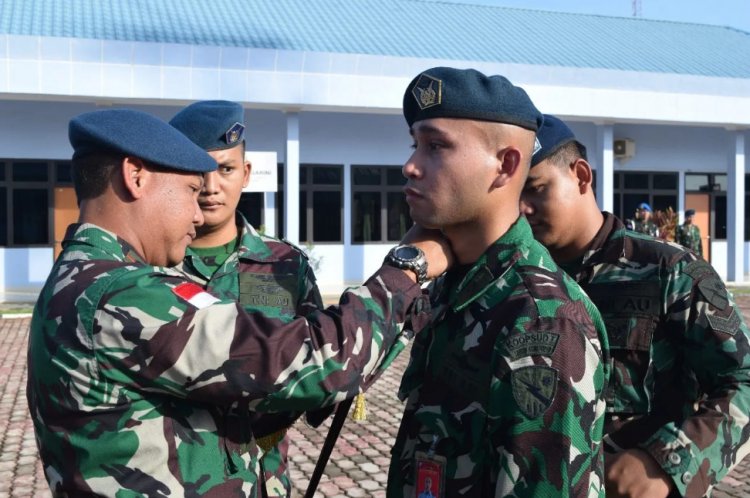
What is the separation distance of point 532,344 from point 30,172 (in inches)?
548

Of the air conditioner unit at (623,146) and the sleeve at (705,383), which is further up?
the air conditioner unit at (623,146)

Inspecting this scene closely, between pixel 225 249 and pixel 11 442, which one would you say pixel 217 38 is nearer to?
pixel 11 442

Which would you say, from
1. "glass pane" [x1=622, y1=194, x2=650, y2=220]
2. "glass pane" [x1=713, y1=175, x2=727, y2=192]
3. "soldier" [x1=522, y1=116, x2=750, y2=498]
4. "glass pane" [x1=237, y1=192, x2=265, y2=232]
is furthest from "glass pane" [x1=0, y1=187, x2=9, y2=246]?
"glass pane" [x1=713, y1=175, x2=727, y2=192]

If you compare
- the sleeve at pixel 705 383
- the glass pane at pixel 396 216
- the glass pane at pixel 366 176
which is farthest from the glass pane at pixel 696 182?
the sleeve at pixel 705 383

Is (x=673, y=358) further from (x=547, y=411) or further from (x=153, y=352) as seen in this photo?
(x=153, y=352)

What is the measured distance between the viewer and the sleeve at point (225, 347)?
168cm

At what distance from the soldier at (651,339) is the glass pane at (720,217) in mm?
17300

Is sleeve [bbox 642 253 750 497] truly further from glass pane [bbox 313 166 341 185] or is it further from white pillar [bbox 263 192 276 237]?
glass pane [bbox 313 166 341 185]

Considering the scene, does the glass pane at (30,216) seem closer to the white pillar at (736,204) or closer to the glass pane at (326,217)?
the glass pane at (326,217)

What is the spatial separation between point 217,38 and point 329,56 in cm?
253

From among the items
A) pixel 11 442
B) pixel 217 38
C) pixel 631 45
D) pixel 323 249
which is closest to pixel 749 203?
pixel 631 45

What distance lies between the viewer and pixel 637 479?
202cm

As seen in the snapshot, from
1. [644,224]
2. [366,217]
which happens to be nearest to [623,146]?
[644,224]

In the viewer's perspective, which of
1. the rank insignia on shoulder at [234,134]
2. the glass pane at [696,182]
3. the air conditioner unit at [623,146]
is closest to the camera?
the rank insignia on shoulder at [234,134]
